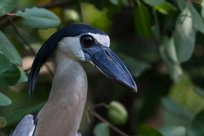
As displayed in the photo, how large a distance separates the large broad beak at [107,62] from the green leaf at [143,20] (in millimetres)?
389

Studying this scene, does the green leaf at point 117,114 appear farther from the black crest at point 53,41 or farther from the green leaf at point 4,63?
the green leaf at point 4,63

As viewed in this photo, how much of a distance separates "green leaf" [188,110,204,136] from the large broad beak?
A: 0.49 metres

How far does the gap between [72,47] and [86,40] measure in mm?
38

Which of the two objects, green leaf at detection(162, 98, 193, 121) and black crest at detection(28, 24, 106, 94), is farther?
green leaf at detection(162, 98, 193, 121)

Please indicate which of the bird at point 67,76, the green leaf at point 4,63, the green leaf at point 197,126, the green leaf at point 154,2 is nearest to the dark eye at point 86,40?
the bird at point 67,76

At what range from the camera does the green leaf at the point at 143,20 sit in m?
2.52

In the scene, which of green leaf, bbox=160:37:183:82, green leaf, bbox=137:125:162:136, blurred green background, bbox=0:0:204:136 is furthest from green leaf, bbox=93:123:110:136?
green leaf, bbox=160:37:183:82

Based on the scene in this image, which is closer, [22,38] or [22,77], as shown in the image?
[22,77]

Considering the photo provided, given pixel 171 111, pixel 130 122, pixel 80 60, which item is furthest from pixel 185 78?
pixel 80 60

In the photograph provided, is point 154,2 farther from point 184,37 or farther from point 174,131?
point 174,131

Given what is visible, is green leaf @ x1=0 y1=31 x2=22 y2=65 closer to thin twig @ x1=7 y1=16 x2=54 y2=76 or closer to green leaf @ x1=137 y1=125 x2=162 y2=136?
thin twig @ x1=7 y1=16 x2=54 y2=76

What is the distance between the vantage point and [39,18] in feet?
7.62

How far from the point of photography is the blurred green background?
2332mm

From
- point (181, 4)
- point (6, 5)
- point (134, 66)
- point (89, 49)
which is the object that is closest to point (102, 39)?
point (89, 49)
